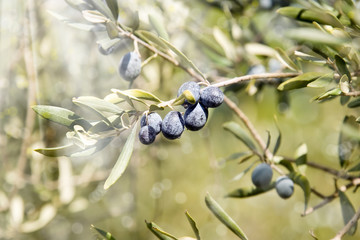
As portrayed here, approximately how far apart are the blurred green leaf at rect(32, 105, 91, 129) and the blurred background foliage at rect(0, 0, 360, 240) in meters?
0.46

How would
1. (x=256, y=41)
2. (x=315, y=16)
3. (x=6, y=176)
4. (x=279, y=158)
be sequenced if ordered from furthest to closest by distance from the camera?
(x=6, y=176) → (x=256, y=41) → (x=279, y=158) → (x=315, y=16)

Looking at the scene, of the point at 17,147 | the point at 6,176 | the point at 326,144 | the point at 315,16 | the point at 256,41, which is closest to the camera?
the point at 315,16

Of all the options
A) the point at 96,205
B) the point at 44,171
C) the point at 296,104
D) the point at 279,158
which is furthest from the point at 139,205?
the point at 279,158

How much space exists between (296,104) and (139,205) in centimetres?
75

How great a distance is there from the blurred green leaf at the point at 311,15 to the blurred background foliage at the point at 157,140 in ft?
1.10

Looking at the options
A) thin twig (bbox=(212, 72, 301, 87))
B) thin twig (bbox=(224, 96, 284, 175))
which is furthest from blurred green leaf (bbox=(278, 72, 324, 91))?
thin twig (bbox=(224, 96, 284, 175))

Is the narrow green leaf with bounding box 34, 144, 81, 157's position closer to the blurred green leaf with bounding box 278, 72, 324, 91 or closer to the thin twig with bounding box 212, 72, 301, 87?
the thin twig with bounding box 212, 72, 301, 87

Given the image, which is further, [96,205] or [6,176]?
[96,205]

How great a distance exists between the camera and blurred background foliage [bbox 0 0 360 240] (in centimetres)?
109

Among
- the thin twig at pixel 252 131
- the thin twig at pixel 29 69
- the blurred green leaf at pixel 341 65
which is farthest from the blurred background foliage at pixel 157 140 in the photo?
the blurred green leaf at pixel 341 65

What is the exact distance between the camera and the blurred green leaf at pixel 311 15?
0.55 m

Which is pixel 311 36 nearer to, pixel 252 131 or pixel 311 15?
pixel 311 15

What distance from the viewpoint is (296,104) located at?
136cm

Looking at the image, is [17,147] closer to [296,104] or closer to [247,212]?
[247,212]
